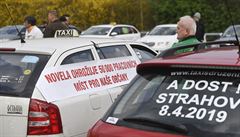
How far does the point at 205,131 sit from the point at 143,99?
567 millimetres

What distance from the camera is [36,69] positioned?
556cm

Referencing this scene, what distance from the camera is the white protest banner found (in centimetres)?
547

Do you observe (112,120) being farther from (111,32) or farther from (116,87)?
(111,32)

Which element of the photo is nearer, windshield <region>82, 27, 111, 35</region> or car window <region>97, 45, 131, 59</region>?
car window <region>97, 45, 131, 59</region>

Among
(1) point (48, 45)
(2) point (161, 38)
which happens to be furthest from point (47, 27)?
(2) point (161, 38)

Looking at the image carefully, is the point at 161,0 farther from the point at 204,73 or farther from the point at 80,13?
the point at 204,73

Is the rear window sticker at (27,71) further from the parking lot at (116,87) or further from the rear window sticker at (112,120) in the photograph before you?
the rear window sticker at (112,120)

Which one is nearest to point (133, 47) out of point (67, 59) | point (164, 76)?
point (67, 59)

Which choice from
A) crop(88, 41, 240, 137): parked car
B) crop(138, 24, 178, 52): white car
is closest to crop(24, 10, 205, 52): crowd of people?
crop(88, 41, 240, 137): parked car

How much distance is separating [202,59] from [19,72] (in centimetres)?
246

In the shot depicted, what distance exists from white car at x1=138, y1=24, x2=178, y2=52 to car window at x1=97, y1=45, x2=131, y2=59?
14.1 metres

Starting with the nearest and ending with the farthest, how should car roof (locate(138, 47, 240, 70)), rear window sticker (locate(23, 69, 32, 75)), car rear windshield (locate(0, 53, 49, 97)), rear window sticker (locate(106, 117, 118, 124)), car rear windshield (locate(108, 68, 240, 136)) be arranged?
car rear windshield (locate(108, 68, 240, 136)) < car roof (locate(138, 47, 240, 70)) < rear window sticker (locate(106, 117, 118, 124)) < car rear windshield (locate(0, 53, 49, 97)) < rear window sticker (locate(23, 69, 32, 75))

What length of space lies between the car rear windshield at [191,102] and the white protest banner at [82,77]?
5.87ft

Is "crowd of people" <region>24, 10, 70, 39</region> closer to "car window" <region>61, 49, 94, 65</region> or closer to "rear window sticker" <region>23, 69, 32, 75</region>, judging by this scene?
"car window" <region>61, 49, 94, 65</region>
